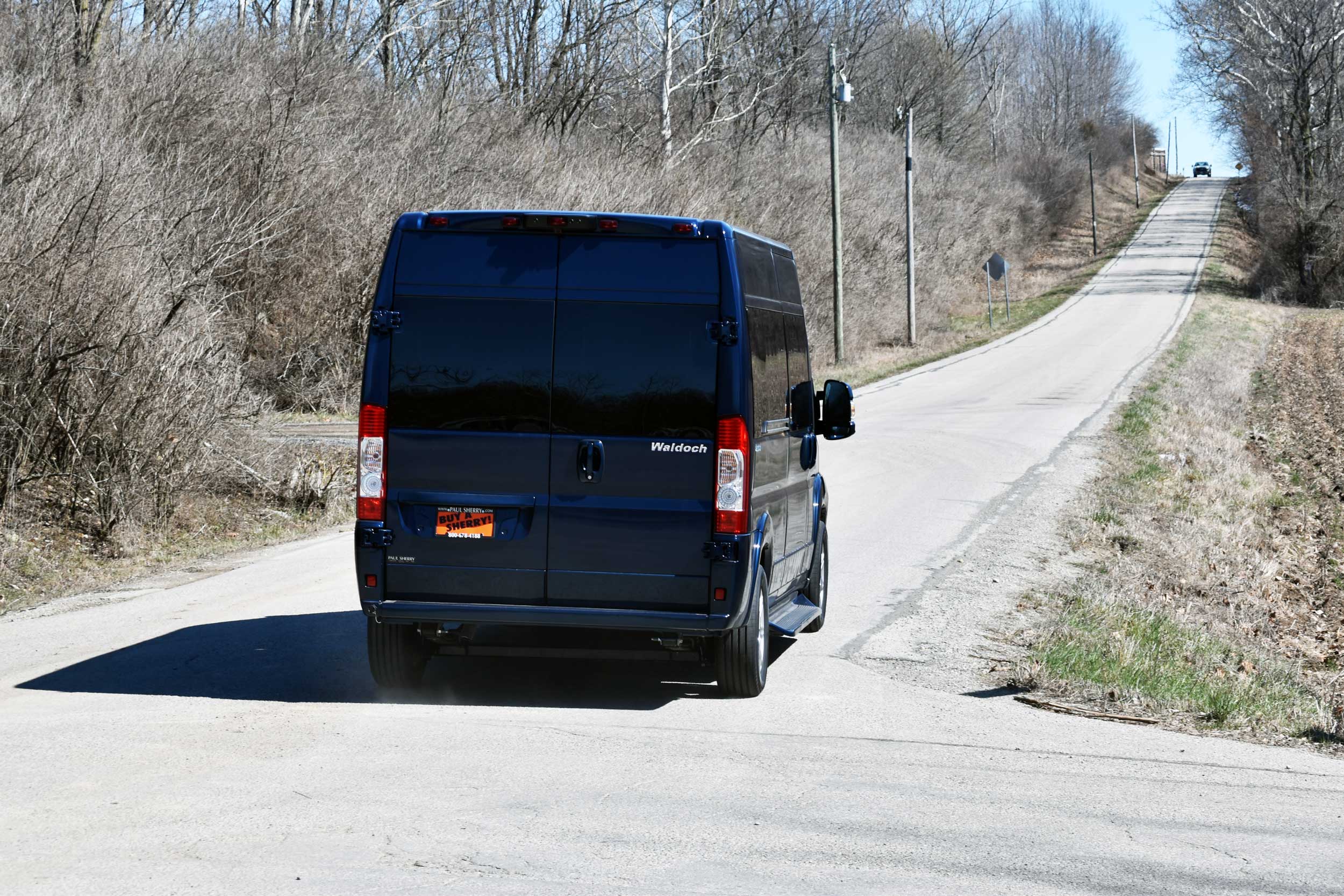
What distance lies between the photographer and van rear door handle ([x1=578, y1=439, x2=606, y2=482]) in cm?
705

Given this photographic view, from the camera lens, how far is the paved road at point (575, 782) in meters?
4.92

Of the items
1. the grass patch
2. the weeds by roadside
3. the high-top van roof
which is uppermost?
the high-top van roof

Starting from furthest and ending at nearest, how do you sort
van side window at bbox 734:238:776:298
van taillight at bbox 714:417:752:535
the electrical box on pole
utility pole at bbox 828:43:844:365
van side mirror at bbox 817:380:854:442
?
utility pole at bbox 828:43:844:365, the electrical box on pole, van side mirror at bbox 817:380:854:442, van side window at bbox 734:238:776:298, van taillight at bbox 714:417:752:535

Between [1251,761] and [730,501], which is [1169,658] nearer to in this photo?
[1251,761]

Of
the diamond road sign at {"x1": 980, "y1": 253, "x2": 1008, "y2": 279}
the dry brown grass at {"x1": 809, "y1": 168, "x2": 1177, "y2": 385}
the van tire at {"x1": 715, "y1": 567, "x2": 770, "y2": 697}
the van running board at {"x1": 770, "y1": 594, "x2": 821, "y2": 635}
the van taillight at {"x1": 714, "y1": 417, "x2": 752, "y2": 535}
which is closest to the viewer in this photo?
the van taillight at {"x1": 714, "y1": 417, "x2": 752, "y2": 535}

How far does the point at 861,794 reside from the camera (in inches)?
235

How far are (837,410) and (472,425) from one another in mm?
2525

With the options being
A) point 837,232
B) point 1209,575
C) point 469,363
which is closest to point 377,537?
point 469,363

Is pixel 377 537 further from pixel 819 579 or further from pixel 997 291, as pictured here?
pixel 997 291

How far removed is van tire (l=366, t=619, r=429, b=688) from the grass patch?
354cm

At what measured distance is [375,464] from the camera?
7.17 metres

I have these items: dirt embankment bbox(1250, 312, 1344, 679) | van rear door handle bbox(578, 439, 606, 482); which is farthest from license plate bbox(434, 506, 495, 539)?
dirt embankment bbox(1250, 312, 1344, 679)

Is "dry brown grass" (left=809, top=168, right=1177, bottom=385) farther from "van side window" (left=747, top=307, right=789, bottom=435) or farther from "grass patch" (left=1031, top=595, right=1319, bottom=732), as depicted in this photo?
"van side window" (left=747, top=307, right=789, bottom=435)

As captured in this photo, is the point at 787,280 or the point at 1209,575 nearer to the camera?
the point at 787,280
